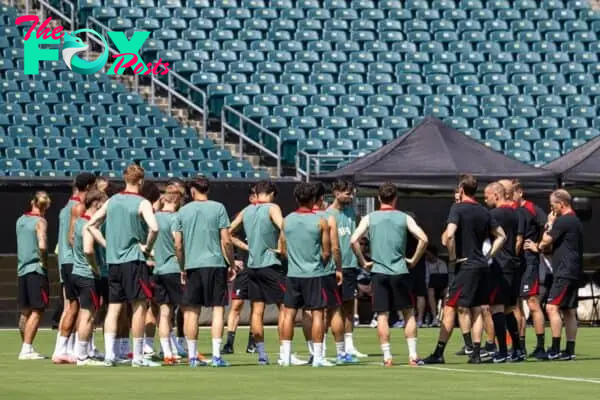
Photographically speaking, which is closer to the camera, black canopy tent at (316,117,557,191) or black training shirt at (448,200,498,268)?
black training shirt at (448,200,498,268)

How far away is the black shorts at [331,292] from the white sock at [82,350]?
2480 millimetres

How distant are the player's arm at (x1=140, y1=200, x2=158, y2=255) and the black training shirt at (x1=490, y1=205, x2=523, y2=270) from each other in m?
3.80

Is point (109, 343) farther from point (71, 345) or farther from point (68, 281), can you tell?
point (71, 345)

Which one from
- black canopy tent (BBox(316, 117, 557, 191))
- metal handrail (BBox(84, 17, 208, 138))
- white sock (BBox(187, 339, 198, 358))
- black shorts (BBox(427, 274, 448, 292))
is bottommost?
white sock (BBox(187, 339, 198, 358))

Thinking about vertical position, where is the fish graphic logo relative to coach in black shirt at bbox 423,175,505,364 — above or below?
above

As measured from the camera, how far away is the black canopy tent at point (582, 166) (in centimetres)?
2442

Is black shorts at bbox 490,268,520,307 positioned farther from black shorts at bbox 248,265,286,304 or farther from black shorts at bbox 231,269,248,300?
black shorts at bbox 231,269,248,300

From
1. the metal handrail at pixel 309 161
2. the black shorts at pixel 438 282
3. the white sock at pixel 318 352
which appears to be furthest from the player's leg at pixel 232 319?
the metal handrail at pixel 309 161

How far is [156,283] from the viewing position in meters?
17.0

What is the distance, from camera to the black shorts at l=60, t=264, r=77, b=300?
16.9 meters

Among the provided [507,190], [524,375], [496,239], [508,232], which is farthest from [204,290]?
[507,190]

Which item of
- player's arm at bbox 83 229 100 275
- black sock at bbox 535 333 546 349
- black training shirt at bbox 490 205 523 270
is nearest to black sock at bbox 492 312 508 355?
black training shirt at bbox 490 205 523 270

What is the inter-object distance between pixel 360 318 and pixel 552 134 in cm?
1006

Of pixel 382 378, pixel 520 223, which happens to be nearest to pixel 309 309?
pixel 382 378
